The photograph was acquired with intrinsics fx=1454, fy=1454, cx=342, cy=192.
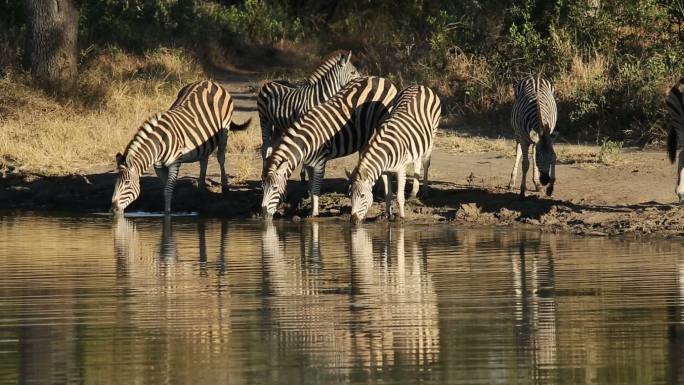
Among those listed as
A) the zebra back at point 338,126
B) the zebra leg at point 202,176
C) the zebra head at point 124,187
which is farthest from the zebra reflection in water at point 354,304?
the zebra leg at point 202,176

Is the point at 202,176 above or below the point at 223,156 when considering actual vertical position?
below

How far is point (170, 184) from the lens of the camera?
17.8 meters

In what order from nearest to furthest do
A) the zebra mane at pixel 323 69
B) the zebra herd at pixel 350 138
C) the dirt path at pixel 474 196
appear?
1. the dirt path at pixel 474 196
2. the zebra herd at pixel 350 138
3. the zebra mane at pixel 323 69

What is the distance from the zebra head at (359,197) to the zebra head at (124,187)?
325 cm

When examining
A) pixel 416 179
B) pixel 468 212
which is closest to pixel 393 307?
pixel 468 212

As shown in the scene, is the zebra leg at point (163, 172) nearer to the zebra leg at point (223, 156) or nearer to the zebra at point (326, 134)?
the zebra leg at point (223, 156)

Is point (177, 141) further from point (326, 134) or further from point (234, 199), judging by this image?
point (326, 134)

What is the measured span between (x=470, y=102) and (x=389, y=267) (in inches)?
401

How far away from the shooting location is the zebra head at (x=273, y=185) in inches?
649

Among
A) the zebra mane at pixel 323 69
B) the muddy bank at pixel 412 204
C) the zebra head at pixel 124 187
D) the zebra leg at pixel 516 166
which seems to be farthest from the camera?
the zebra mane at pixel 323 69

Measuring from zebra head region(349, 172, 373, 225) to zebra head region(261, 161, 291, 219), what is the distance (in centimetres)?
117

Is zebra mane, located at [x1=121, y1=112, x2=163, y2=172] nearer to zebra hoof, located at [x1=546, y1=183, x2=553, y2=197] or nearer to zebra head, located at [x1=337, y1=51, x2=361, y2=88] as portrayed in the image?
zebra head, located at [x1=337, y1=51, x2=361, y2=88]

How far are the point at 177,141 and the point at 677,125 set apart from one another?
20.2ft

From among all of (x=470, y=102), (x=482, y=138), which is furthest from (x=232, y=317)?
(x=470, y=102)
